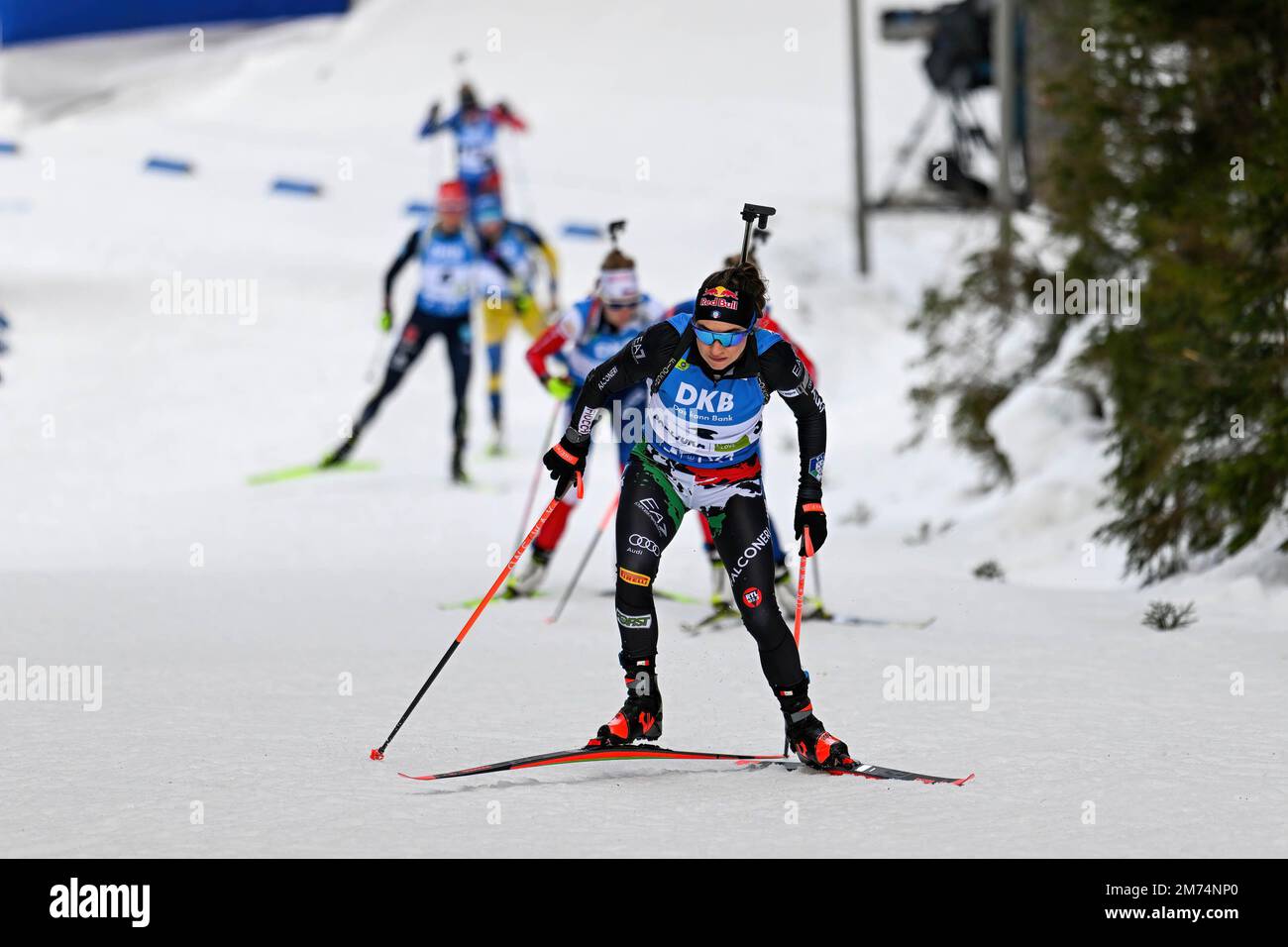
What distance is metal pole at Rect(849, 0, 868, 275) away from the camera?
75.0 ft

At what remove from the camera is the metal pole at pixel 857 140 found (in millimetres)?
22875

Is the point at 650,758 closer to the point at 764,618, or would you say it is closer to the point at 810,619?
the point at 764,618

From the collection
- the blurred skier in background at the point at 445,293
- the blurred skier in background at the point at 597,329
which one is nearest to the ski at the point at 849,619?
the blurred skier in background at the point at 597,329

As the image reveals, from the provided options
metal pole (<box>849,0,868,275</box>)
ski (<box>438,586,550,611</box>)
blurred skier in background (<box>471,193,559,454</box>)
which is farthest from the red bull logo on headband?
metal pole (<box>849,0,868,275</box>)

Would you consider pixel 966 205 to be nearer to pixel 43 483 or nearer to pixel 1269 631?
pixel 43 483

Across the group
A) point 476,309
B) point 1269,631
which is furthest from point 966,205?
point 1269,631

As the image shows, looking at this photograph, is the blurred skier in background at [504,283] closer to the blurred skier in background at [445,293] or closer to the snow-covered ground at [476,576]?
the blurred skier in background at [445,293]

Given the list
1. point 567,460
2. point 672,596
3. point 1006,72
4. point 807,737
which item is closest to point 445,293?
point 672,596

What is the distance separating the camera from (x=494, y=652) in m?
8.83

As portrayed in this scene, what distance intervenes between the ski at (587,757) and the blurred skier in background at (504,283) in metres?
8.89

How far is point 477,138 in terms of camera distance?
65.2 ft

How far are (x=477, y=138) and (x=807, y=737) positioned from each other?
14.7m

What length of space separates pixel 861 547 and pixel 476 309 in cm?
723
